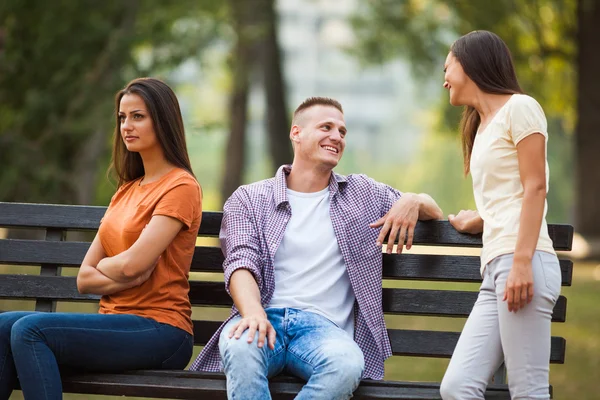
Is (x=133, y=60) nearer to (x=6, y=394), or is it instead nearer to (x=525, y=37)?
(x=6, y=394)

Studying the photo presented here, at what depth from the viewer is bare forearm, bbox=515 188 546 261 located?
12.5ft

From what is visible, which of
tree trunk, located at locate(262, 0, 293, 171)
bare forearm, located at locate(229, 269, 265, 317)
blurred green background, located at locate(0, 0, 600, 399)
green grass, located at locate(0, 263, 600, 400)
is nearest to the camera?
bare forearm, located at locate(229, 269, 265, 317)

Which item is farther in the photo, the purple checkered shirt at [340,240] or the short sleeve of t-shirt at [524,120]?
the purple checkered shirt at [340,240]

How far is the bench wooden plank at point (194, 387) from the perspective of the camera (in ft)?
13.6

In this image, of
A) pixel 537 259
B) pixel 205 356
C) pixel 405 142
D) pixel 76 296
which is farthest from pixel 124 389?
pixel 405 142

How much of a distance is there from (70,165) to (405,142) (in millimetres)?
76861

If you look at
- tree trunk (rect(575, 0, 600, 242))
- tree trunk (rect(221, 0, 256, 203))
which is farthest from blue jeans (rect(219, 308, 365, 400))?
tree trunk (rect(575, 0, 600, 242))

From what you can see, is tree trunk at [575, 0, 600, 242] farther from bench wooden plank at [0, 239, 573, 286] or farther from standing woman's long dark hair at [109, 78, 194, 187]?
standing woman's long dark hair at [109, 78, 194, 187]

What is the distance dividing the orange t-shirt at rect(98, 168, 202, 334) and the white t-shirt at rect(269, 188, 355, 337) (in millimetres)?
412

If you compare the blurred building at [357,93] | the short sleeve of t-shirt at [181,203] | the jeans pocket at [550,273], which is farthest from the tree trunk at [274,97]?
the blurred building at [357,93]

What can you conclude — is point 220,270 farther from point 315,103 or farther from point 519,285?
point 519,285

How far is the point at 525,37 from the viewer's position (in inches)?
920

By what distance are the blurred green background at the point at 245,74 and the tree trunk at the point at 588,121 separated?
3 cm

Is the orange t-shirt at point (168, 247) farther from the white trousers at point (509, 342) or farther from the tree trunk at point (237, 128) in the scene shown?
the tree trunk at point (237, 128)
